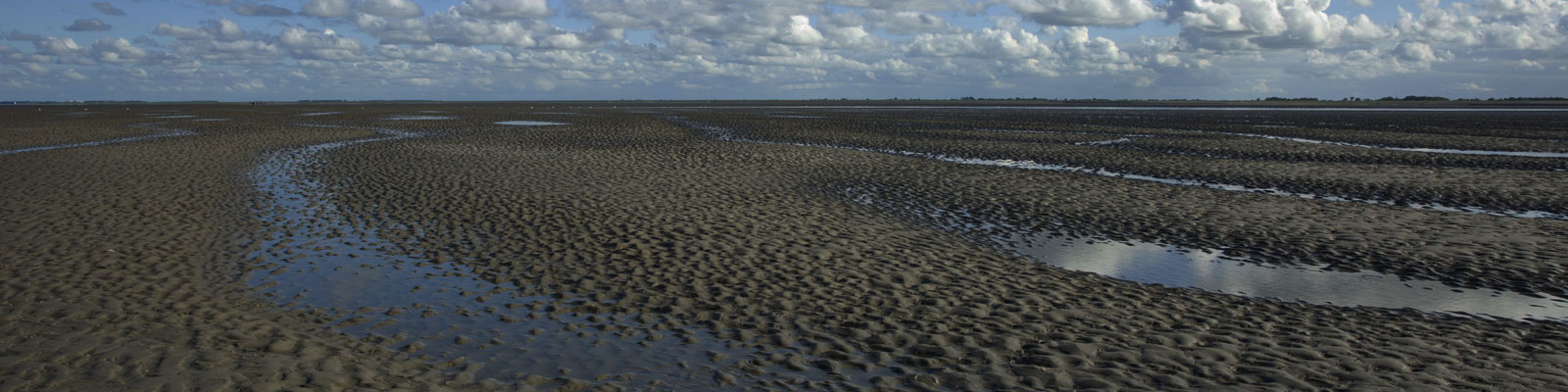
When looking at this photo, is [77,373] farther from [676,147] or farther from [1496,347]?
[676,147]

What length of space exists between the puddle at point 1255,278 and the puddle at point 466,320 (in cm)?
734

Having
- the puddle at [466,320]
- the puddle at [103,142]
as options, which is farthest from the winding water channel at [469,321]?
the puddle at [103,142]

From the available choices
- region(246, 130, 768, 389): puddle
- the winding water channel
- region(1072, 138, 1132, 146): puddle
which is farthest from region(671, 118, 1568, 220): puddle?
region(246, 130, 768, 389): puddle

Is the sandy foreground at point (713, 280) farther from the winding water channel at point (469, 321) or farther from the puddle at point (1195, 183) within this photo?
the puddle at point (1195, 183)

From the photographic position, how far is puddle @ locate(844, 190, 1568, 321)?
11.8 metres

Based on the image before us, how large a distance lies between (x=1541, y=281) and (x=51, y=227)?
2468cm

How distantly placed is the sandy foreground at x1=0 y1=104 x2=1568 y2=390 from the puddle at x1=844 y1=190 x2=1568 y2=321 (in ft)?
1.88

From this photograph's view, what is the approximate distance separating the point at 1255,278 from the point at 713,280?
8075 millimetres

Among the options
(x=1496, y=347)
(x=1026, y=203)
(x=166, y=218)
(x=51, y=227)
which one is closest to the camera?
(x=1496, y=347)

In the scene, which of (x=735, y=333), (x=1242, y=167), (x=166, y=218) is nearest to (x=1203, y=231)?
(x=735, y=333)

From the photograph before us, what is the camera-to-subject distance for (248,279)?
12672 mm

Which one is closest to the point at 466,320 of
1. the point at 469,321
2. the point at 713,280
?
the point at 469,321

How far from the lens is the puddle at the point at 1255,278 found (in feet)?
38.7

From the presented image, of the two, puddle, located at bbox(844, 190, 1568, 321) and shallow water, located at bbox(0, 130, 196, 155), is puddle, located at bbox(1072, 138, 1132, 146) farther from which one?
shallow water, located at bbox(0, 130, 196, 155)
